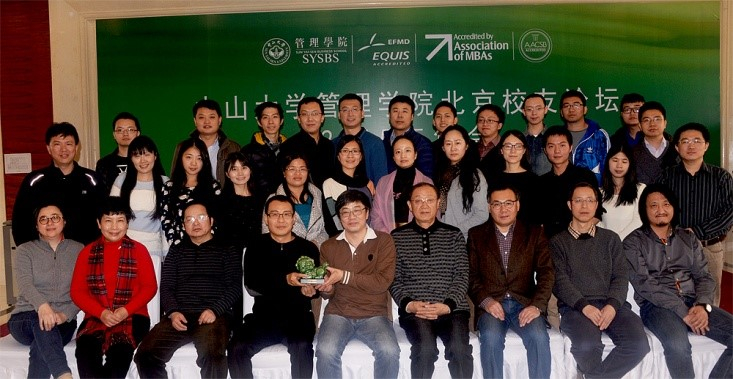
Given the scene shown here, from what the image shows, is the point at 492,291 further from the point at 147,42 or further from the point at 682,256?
the point at 147,42

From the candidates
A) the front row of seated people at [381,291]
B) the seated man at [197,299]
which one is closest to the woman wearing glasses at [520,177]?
the front row of seated people at [381,291]

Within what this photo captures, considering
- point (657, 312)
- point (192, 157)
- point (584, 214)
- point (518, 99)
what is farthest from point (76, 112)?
point (657, 312)

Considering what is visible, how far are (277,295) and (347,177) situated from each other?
103 centimetres

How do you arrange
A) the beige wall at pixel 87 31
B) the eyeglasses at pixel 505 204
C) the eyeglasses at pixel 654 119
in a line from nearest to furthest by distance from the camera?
the eyeglasses at pixel 505 204 < the eyeglasses at pixel 654 119 < the beige wall at pixel 87 31

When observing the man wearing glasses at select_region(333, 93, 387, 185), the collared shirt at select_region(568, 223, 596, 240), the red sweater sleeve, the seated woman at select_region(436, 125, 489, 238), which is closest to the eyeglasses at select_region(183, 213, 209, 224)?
the red sweater sleeve

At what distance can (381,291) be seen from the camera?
3486mm

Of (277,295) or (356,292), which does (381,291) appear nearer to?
(356,292)

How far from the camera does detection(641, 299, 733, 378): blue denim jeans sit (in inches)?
130

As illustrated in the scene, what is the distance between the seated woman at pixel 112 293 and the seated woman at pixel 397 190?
1.45 meters

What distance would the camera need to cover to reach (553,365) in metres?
3.37

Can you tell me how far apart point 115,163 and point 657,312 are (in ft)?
12.0

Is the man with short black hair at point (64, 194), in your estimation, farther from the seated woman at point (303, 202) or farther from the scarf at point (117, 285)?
the seated woman at point (303, 202)

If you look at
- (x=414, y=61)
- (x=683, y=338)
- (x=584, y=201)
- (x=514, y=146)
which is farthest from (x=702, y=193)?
(x=414, y=61)

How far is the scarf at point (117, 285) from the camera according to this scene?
3371 mm
